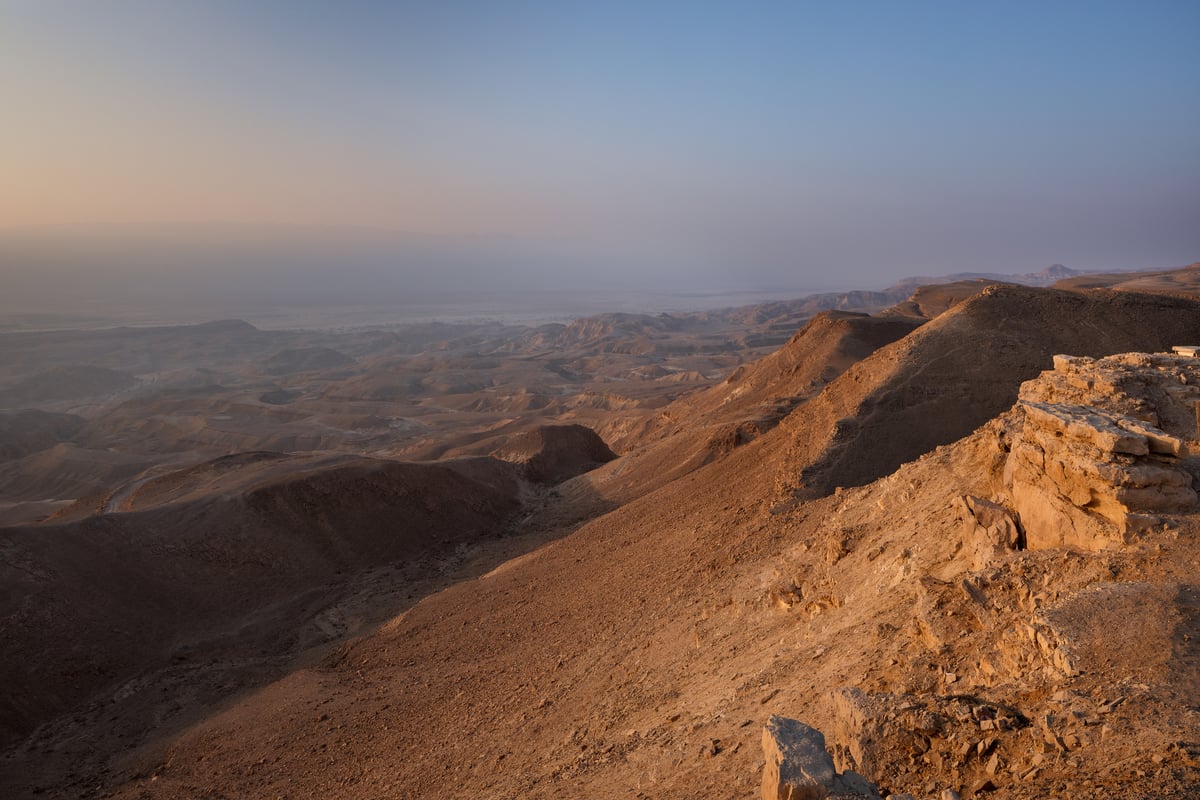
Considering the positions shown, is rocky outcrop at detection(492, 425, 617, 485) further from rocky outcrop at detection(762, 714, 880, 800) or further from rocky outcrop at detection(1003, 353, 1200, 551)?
rocky outcrop at detection(762, 714, 880, 800)

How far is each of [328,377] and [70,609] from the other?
88.3 m

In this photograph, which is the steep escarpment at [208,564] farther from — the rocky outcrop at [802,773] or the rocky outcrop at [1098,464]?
the rocky outcrop at [1098,464]

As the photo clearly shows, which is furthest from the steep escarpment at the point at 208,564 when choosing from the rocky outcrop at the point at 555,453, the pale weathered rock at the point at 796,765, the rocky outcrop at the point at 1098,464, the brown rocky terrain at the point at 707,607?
the rocky outcrop at the point at 1098,464

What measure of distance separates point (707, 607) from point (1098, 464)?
276 inches

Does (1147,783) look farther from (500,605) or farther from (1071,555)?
(500,605)

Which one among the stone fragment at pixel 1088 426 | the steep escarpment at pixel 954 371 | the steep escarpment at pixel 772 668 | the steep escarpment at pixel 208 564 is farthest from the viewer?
the steep escarpment at pixel 954 371

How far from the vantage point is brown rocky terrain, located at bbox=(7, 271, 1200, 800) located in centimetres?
572

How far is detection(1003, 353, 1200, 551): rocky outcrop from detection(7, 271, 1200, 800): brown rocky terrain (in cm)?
4

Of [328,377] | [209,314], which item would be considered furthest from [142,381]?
[209,314]

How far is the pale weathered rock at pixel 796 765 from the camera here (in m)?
4.74

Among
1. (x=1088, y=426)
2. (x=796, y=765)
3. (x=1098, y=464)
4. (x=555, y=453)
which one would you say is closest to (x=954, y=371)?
(x=1088, y=426)

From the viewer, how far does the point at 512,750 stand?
33.9 feet

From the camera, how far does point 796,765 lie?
192 inches

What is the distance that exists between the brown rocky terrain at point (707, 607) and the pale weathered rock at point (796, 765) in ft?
0.10
